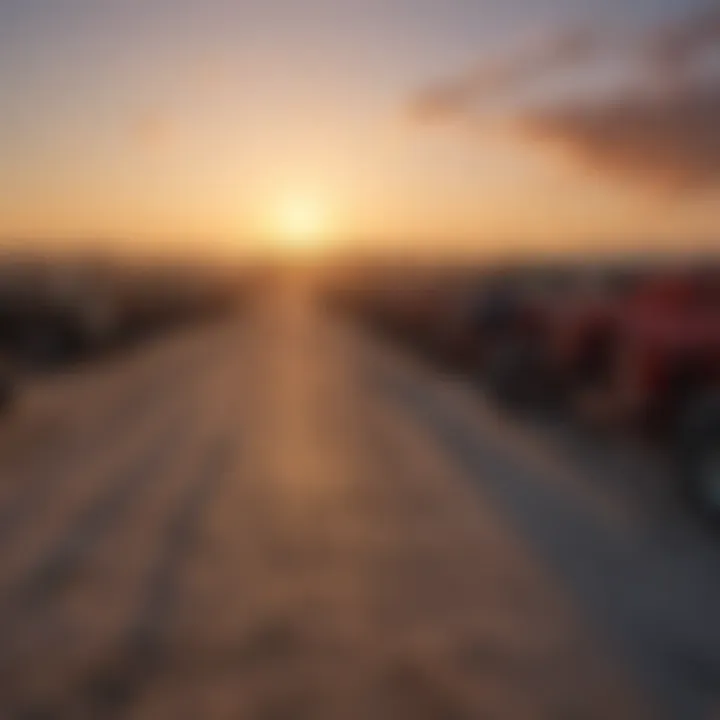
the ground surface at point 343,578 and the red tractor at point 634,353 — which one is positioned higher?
the red tractor at point 634,353

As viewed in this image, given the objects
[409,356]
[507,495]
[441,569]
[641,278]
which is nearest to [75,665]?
[441,569]

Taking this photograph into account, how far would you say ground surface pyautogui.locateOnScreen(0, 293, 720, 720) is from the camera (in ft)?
12.5

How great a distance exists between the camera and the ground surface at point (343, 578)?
3.80m

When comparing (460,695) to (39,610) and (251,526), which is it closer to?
(39,610)

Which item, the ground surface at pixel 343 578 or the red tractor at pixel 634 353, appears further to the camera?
the red tractor at pixel 634 353

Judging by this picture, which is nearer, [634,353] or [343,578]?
[343,578]

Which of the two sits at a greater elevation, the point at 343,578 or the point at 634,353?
the point at 634,353

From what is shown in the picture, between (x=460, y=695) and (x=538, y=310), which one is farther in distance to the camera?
(x=538, y=310)

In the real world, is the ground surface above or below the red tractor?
below

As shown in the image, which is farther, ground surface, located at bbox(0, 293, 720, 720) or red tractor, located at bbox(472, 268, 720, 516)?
red tractor, located at bbox(472, 268, 720, 516)

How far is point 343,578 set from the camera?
5.06 m

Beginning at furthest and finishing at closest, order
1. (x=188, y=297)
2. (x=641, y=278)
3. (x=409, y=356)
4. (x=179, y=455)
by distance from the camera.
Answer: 1. (x=188, y=297)
2. (x=409, y=356)
3. (x=641, y=278)
4. (x=179, y=455)

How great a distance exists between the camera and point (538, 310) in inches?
466

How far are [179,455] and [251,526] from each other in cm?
229
